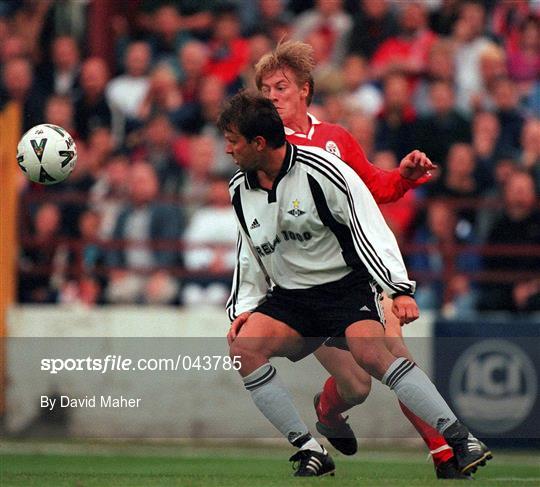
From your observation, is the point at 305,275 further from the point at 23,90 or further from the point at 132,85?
the point at 23,90

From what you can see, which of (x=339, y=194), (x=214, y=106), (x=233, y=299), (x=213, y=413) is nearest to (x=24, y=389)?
(x=213, y=413)

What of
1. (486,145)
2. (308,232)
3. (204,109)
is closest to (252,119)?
(308,232)

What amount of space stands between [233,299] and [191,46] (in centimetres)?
759

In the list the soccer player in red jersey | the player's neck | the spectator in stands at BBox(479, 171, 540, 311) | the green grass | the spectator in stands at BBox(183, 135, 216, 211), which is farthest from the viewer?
the spectator in stands at BBox(183, 135, 216, 211)

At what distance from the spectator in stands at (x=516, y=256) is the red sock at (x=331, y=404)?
4.12m

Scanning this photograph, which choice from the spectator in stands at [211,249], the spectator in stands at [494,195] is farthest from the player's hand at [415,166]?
the spectator in stands at [211,249]

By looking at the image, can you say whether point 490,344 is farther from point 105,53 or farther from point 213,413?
point 105,53

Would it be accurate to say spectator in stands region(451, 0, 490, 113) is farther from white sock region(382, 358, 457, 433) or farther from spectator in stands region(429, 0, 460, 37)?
white sock region(382, 358, 457, 433)

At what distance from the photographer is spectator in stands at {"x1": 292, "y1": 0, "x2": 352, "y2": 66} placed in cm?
1566

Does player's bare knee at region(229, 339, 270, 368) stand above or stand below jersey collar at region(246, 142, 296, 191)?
below

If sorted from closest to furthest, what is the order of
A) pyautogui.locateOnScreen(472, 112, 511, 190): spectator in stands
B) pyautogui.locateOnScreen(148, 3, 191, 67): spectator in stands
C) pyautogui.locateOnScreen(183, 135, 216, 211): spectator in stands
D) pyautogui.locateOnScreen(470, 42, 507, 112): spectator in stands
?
pyautogui.locateOnScreen(472, 112, 511, 190): spectator in stands, pyautogui.locateOnScreen(183, 135, 216, 211): spectator in stands, pyautogui.locateOnScreen(470, 42, 507, 112): spectator in stands, pyautogui.locateOnScreen(148, 3, 191, 67): spectator in stands

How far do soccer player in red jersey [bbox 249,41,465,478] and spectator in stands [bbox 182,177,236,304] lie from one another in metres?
4.51

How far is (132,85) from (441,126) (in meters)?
3.58

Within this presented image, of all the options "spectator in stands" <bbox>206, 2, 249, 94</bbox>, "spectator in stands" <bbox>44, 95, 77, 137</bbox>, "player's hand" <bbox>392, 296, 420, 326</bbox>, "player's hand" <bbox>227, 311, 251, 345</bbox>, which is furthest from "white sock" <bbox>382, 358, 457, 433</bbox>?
"spectator in stands" <bbox>44, 95, 77, 137</bbox>
